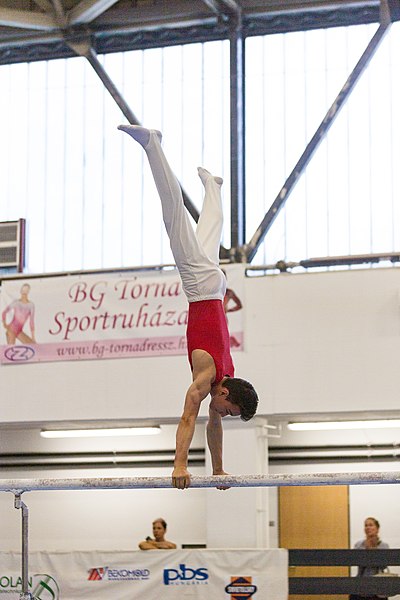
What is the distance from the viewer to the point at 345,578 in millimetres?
11281

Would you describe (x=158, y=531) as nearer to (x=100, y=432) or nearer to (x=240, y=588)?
(x=100, y=432)

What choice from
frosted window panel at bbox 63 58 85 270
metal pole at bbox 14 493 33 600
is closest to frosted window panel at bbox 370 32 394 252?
frosted window panel at bbox 63 58 85 270

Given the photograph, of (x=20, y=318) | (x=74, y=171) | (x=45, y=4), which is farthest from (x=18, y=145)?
(x=20, y=318)

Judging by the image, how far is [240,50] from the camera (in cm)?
1470

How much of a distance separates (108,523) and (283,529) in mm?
2534

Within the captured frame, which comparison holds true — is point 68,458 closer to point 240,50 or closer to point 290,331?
point 290,331

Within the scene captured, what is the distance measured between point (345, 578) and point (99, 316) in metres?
4.41

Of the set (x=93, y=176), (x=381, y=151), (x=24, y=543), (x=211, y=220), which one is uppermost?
(x=381, y=151)

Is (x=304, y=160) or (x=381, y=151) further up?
(x=381, y=151)

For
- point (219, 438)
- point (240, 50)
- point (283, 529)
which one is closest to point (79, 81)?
point (240, 50)

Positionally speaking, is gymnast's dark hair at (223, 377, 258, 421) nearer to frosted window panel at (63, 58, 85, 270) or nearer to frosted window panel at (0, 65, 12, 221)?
frosted window panel at (63, 58, 85, 270)

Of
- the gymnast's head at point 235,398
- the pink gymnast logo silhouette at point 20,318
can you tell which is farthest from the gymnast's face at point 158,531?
the gymnast's head at point 235,398

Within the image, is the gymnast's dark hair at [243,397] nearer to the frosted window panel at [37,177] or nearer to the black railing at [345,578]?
the black railing at [345,578]

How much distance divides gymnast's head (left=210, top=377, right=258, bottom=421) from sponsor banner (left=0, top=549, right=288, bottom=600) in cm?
447
